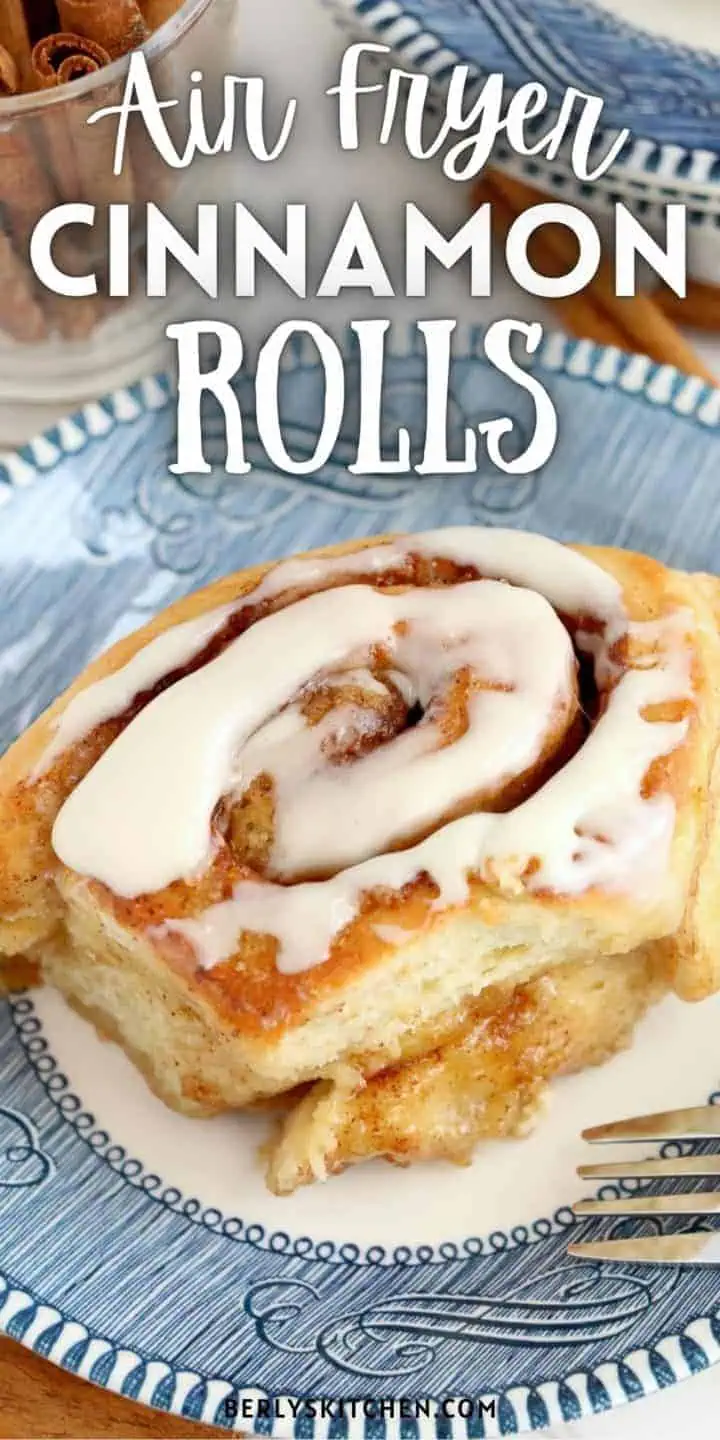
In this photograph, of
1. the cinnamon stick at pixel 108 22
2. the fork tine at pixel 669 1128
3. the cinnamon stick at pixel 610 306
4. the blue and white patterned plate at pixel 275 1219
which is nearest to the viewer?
the blue and white patterned plate at pixel 275 1219

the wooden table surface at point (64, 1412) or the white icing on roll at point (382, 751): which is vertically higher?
the white icing on roll at point (382, 751)

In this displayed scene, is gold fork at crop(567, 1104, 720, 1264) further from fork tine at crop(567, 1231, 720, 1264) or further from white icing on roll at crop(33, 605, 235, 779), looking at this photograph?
white icing on roll at crop(33, 605, 235, 779)

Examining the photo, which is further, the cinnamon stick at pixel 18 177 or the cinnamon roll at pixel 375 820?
the cinnamon stick at pixel 18 177

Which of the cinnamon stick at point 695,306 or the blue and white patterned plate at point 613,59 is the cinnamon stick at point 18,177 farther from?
the cinnamon stick at point 695,306

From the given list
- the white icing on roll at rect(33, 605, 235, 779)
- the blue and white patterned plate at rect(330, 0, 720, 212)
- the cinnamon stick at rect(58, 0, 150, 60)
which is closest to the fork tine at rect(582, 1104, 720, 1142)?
the white icing on roll at rect(33, 605, 235, 779)

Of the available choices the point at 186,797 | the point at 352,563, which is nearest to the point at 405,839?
the point at 186,797

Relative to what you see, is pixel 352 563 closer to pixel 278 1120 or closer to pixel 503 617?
pixel 503 617

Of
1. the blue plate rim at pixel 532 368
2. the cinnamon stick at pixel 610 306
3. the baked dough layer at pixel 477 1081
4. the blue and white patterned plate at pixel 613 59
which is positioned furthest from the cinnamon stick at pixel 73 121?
the baked dough layer at pixel 477 1081

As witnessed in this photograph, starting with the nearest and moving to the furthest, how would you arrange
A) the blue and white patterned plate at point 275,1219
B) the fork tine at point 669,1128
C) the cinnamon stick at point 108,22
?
the blue and white patterned plate at point 275,1219 → the fork tine at point 669,1128 → the cinnamon stick at point 108,22
